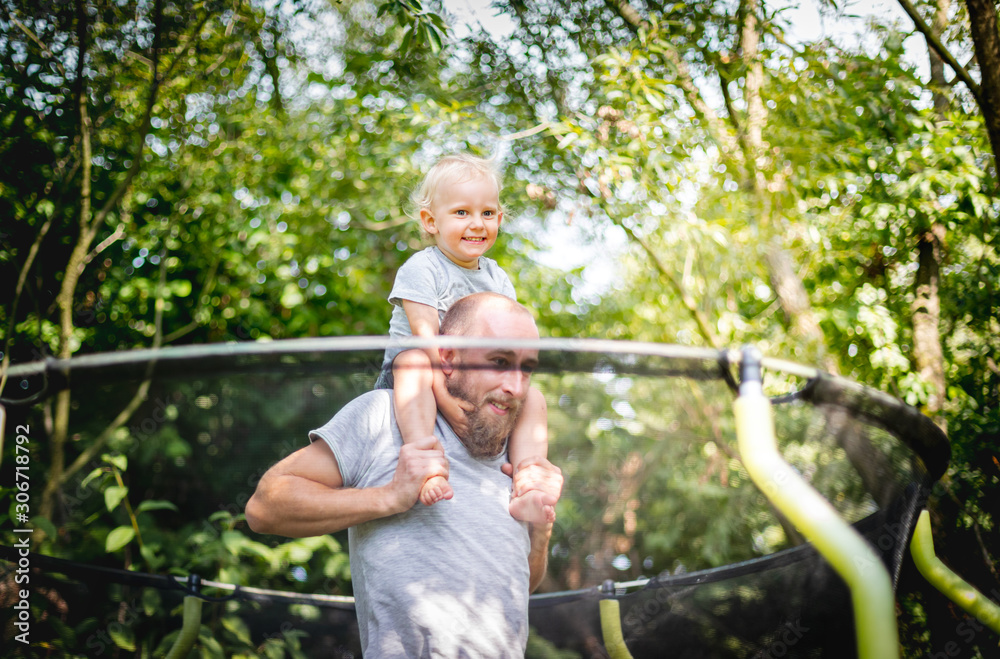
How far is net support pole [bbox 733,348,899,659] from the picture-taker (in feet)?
2.57

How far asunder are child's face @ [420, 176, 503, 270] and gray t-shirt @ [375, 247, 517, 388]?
0.11ft

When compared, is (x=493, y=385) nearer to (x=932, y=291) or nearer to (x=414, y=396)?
(x=414, y=396)

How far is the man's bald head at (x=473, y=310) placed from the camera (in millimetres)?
1090

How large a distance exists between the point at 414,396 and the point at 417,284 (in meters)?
0.32

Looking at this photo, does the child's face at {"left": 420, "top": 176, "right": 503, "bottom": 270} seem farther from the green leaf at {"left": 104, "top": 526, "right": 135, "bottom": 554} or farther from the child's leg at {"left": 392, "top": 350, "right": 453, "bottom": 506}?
the green leaf at {"left": 104, "top": 526, "right": 135, "bottom": 554}

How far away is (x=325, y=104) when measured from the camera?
3.10 metres

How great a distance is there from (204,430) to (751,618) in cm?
100

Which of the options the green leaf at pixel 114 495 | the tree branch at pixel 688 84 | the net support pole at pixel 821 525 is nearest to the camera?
the net support pole at pixel 821 525

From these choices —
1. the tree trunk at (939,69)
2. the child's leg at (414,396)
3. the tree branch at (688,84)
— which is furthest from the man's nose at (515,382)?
the tree trunk at (939,69)

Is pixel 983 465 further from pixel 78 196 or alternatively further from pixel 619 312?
pixel 78 196

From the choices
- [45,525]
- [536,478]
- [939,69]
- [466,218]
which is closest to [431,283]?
[466,218]

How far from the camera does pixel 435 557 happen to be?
3.13ft

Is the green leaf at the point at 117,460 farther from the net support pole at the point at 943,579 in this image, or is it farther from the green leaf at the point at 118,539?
the net support pole at the point at 943,579

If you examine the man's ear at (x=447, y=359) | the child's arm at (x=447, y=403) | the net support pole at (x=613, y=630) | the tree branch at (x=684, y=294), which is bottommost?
the net support pole at (x=613, y=630)
